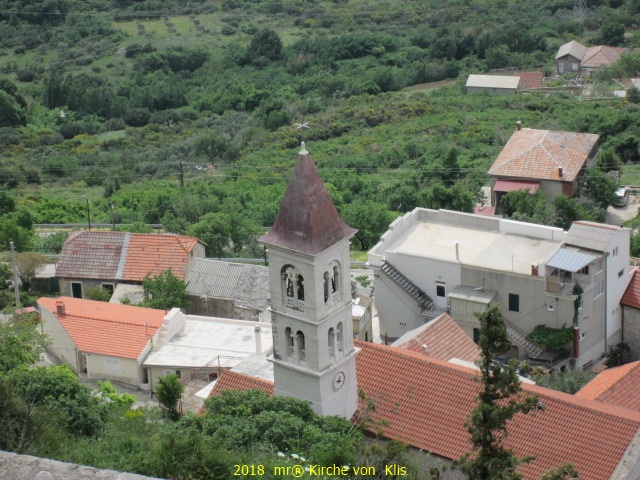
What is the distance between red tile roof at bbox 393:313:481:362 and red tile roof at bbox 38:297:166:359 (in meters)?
9.24

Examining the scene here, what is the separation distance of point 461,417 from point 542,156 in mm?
29590

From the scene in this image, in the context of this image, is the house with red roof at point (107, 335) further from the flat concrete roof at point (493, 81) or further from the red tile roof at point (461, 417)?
the flat concrete roof at point (493, 81)

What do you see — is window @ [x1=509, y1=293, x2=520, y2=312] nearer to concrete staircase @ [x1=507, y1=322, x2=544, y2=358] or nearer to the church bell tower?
concrete staircase @ [x1=507, y1=322, x2=544, y2=358]

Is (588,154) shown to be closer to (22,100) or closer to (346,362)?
(346,362)

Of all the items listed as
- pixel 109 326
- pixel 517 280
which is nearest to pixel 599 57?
pixel 517 280

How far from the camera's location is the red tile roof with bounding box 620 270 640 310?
39656 millimetres

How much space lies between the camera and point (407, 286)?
132ft

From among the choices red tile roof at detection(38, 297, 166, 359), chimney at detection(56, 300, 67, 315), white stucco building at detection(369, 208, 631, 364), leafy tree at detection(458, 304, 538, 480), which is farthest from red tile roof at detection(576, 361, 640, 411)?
chimney at detection(56, 300, 67, 315)

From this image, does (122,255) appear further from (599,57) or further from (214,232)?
(599,57)

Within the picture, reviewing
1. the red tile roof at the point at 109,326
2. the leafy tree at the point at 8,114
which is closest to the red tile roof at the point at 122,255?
the red tile roof at the point at 109,326

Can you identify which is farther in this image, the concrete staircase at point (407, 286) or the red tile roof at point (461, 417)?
the concrete staircase at point (407, 286)

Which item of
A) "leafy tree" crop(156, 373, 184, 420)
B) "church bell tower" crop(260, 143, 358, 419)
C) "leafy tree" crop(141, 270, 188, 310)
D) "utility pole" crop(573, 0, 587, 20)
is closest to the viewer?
"church bell tower" crop(260, 143, 358, 419)

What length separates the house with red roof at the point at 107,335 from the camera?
3772 cm

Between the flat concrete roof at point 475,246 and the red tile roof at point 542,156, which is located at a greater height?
the flat concrete roof at point 475,246
